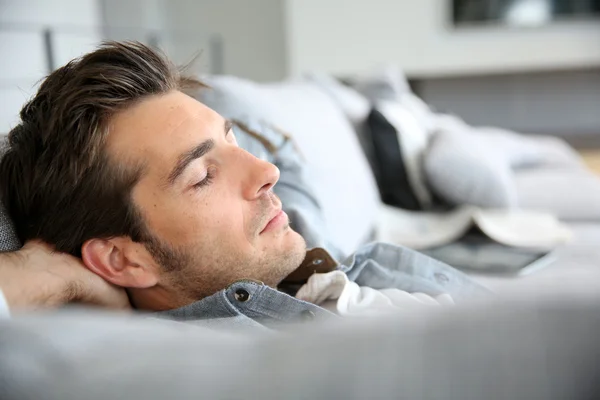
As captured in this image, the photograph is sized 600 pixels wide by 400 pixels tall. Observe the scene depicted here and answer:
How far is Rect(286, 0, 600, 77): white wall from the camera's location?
568cm

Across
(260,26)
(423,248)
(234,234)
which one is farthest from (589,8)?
(234,234)

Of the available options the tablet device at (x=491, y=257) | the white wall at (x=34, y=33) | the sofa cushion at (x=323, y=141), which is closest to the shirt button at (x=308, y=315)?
the sofa cushion at (x=323, y=141)

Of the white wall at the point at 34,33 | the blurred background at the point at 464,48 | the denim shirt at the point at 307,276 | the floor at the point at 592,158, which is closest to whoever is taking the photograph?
the denim shirt at the point at 307,276

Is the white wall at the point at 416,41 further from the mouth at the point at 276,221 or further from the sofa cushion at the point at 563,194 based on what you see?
the mouth at the point at 276,221

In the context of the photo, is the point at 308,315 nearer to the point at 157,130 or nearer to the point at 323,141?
the point at 157,130

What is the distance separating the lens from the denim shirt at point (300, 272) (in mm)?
875

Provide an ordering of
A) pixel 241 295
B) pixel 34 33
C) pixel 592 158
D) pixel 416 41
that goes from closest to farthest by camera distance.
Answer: pixel 241 295, pixel 34 33, pixel 592 158, pixel 416 41

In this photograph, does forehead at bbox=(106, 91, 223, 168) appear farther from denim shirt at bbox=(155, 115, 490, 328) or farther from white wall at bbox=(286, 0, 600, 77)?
white wall at bbox=(286, 0, 600, 77)

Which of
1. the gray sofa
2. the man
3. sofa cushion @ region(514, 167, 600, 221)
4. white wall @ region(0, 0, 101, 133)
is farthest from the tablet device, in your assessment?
white wall @ region(0, 0, 101, 133)

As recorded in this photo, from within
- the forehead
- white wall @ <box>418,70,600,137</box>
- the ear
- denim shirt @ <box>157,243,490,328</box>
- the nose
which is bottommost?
white wall @ <box>418,70,600,137</box>

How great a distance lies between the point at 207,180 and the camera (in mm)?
952

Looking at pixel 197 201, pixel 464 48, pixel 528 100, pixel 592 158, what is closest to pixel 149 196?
pixel 197 201

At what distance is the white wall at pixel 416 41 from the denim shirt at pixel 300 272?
4477mm

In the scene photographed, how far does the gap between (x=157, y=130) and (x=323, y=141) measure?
3.03 ft
